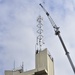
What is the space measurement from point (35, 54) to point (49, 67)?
6.58 metres

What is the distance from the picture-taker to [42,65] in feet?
435

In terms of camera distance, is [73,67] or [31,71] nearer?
[73,67]

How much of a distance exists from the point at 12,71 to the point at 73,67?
20307 mm

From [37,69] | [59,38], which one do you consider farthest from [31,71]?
[59,38]

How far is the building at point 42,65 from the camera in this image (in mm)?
131062

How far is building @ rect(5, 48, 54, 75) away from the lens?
131 m

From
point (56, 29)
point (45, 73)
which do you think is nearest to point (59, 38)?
point (56, 29)

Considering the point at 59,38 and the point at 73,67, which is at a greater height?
the point at 59,38

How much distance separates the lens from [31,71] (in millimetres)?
134125

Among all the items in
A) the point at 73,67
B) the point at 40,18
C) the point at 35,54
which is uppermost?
the point at 40,18

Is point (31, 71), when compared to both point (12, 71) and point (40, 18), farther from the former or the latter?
point (40, 18)

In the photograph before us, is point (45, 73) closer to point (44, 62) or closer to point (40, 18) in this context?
point (44, 62)

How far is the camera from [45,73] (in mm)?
130500

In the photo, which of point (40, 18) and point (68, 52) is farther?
point (40, 18)
